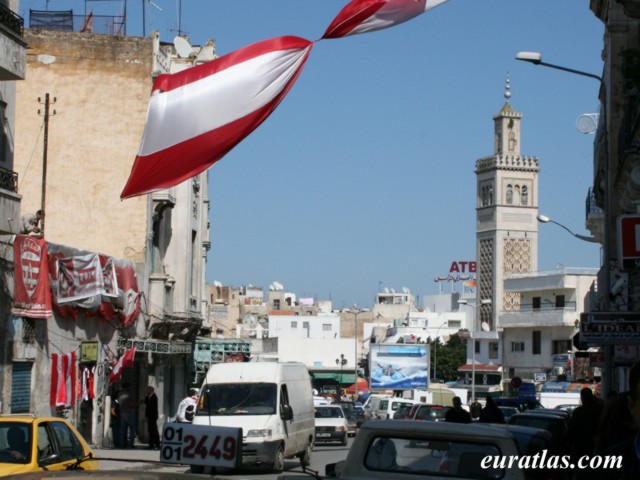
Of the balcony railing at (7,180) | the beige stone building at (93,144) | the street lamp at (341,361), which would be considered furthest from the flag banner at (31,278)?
the street lamp at (341,361)

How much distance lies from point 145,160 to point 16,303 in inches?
648

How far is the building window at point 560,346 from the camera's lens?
95.5 metres

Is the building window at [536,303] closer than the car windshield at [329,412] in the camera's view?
No

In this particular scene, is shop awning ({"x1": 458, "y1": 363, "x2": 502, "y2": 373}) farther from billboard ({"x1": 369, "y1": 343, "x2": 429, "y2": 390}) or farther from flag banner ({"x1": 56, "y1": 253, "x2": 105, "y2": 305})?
flag banner ({"x1": 56, "y1": 253, "x2": 105, "y2": 305})

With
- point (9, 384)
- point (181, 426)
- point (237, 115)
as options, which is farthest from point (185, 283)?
point (181, 426)

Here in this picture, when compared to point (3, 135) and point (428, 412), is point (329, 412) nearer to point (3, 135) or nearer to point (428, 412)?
point (428, 412)

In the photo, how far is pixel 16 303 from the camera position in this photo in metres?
26.4

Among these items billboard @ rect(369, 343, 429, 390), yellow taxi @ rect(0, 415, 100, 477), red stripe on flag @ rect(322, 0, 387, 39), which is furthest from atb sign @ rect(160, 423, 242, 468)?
billboard @ rect(369, 343, 429, 390)

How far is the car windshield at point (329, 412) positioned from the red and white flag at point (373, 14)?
102 feet

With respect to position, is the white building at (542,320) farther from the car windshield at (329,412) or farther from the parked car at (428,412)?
the parked car at (428,412)

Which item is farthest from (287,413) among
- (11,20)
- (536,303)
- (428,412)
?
(536,303)

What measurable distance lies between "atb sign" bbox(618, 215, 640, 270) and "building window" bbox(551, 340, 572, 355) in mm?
78866

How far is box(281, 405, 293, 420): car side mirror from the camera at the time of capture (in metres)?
25.0

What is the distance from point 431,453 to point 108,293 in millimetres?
23675
